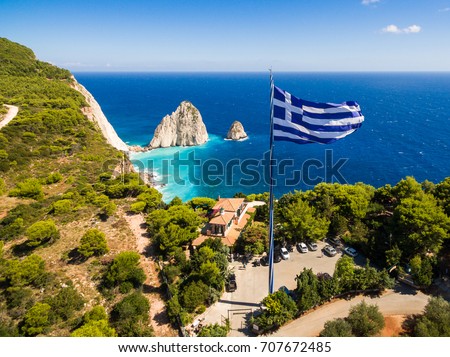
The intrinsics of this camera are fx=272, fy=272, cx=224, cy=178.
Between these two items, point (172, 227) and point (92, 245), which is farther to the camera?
point (172, 227)

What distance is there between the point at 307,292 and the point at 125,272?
1716 cm

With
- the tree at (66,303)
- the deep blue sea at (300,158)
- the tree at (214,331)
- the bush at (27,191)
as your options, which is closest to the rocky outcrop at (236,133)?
the deep blue sea at (300,158)

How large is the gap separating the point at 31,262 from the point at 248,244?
2211cm

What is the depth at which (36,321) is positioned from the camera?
21.4 m

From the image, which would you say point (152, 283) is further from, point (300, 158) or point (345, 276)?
point (300, 158)

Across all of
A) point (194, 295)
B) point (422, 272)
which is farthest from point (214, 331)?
point (422, 272)

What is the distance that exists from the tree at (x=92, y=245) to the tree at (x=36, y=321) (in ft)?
24.5

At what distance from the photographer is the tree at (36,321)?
21.2 meters

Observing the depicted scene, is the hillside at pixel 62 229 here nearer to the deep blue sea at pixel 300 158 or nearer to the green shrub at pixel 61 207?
the green shrub at pixel 61 207

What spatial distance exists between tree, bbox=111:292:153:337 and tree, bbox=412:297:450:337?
65.3 ft

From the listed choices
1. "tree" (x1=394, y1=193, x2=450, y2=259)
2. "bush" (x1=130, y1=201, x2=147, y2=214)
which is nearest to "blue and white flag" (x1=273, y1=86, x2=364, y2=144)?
"tree" (x1=394, y1=193, x2=450, y2=259)

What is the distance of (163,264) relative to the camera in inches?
1191
